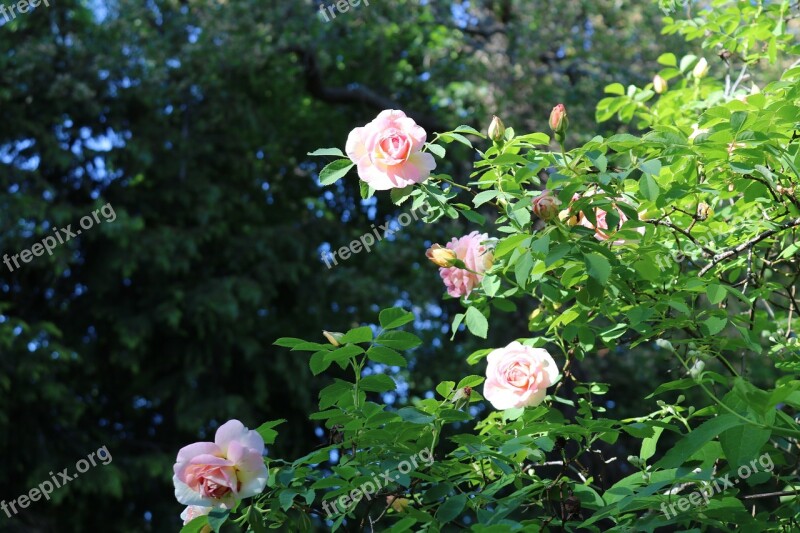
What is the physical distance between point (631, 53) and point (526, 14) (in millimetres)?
1045

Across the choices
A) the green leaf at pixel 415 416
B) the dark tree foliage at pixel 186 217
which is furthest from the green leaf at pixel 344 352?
the dark tree foliage at pixel 186 217

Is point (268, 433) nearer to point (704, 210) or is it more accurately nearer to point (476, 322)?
point (476, 322)

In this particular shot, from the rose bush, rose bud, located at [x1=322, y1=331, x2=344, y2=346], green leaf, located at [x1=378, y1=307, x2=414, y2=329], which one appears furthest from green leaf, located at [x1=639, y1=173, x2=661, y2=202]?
rose bud, located at [x1=322, y1=331, x2=344, y2=346]

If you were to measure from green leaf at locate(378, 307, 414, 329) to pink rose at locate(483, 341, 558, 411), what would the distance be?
23cm

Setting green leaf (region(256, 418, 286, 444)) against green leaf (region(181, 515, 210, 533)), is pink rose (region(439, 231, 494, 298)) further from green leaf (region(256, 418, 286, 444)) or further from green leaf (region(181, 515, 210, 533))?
green leaf (region(181, 515, 210, 533))

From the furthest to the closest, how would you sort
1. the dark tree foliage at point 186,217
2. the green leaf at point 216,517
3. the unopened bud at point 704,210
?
the dark tree foliage at point 186,217
the unopened bud at point 704,210
the green leaf at point 216,517

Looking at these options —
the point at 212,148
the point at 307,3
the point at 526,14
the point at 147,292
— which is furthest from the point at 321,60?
the point at 147,292

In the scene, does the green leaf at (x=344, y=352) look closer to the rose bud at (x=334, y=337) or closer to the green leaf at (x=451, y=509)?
the rose bud at (x=334, y=337)

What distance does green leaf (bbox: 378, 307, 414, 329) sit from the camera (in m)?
1.70

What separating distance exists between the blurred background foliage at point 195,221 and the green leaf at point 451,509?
576 cm

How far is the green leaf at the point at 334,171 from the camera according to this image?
1.81 m

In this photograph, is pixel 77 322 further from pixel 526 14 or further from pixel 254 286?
pixel 526 14

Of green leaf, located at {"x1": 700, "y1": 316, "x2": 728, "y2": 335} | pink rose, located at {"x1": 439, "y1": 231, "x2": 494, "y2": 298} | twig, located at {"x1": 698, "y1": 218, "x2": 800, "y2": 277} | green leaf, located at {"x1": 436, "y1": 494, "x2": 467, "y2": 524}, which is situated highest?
pink rose, located at {"x1": 439, "y1": 231, "x2": 494, "y2": 298}

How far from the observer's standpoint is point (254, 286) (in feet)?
25.1
